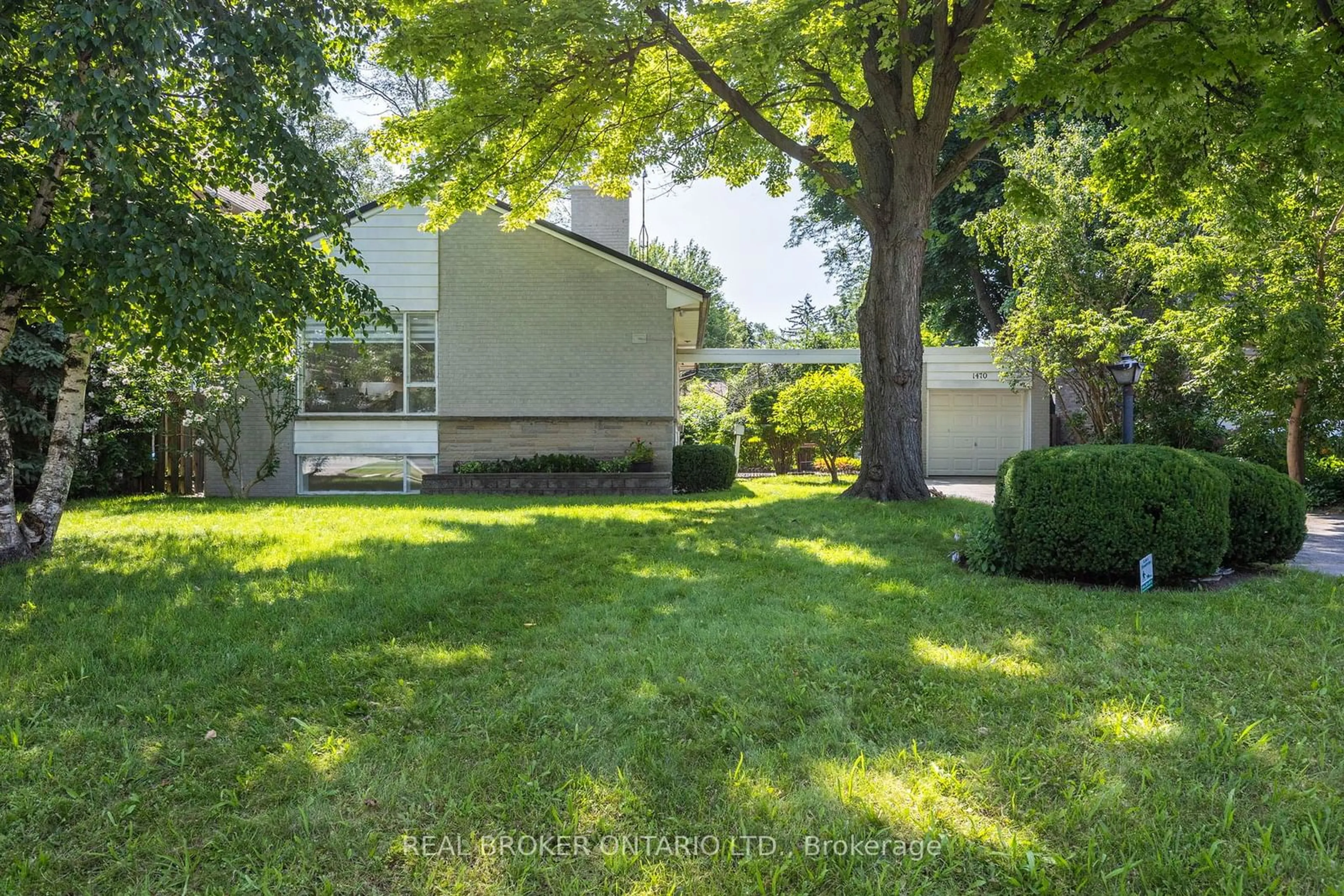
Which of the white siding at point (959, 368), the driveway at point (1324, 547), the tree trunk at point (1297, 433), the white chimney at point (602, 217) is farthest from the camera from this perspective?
the white siding at point (959, 368)

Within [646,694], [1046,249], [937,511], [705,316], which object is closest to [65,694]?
[646,694]

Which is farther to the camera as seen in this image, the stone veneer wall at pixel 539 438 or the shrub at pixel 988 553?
the stone veneer wall at pixel 539 438

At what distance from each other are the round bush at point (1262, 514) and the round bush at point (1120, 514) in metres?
0.49

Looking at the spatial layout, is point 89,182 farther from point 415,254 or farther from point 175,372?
point 415,254

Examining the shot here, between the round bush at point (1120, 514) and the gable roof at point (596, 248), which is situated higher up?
the gable roof at point (596, 248)

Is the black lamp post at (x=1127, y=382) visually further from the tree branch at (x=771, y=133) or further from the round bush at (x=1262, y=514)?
the tree branch at (x=771, y=133)

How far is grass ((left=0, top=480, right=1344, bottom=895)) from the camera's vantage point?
1886mm

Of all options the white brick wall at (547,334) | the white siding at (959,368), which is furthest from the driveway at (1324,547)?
the white brick wall at (547,334)

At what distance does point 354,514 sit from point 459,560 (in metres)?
3.72

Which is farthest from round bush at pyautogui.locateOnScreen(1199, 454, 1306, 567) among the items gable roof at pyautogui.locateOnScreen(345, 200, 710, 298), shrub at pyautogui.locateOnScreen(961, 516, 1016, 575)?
gable roof at pyautogui.locateOnScreen(345, 200, 710, 298)

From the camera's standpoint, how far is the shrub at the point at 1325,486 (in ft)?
34.0

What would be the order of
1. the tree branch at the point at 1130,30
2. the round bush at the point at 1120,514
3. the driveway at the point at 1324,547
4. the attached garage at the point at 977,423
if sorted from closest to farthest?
the round bush at the point at 1120,514 < the driveway at the point at 1324,547 < the tree branch at the point at 1130,30 < the attached garage at the point at 977,423

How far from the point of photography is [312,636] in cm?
372

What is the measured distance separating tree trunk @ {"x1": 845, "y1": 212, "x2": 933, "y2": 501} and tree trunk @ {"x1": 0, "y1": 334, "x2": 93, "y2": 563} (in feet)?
26.3
